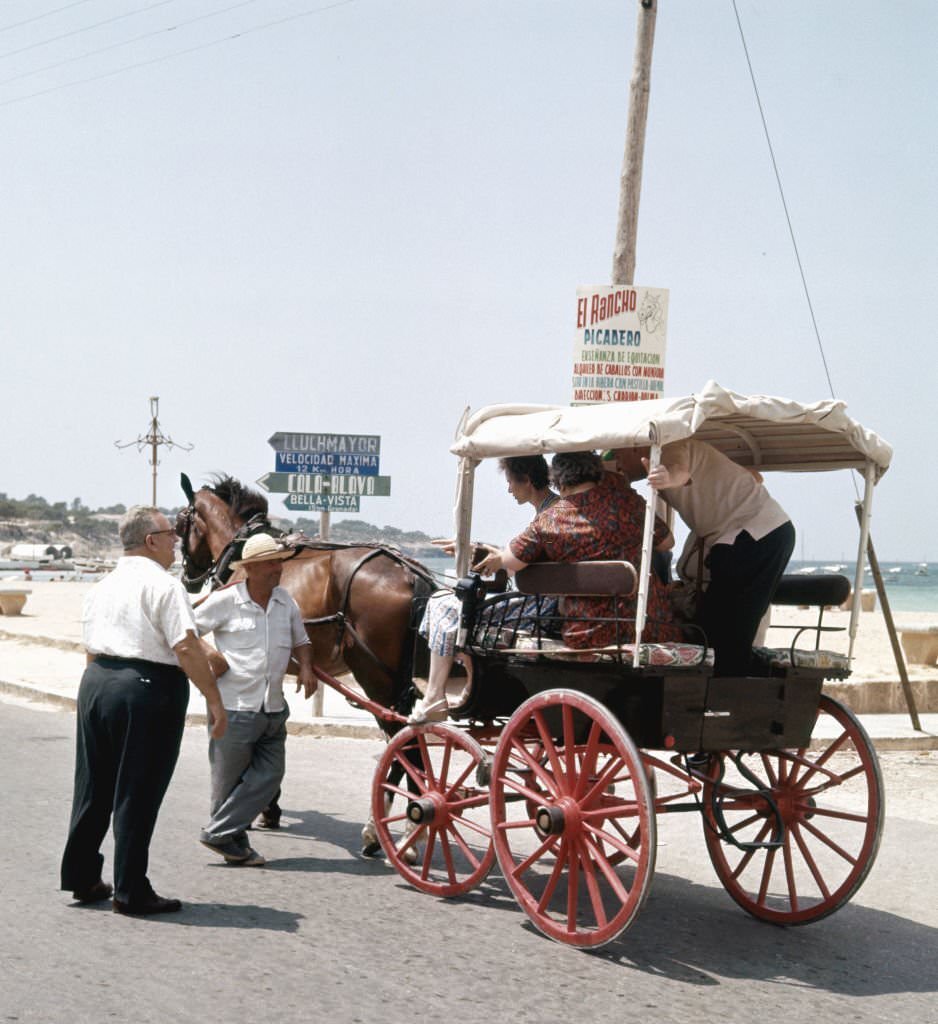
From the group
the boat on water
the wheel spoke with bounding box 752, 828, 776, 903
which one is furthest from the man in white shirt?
the boat on water

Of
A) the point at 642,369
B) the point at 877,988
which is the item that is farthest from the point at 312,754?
the point at 877,988

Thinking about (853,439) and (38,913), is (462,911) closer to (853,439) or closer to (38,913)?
(38,913)

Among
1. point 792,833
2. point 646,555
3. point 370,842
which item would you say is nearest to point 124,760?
point 370,842

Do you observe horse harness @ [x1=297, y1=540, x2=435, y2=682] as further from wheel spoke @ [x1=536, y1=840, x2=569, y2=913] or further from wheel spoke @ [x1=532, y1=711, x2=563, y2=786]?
wheel spoke @ [x1=536, y1=840, x2=569, y2=913]

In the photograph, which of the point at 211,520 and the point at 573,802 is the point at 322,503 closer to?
the point at 211,520

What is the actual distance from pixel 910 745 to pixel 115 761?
7.98m

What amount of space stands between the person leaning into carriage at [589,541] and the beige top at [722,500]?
0.88 ft

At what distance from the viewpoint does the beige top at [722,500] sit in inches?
250

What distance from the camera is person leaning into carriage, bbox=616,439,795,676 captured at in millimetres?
6262

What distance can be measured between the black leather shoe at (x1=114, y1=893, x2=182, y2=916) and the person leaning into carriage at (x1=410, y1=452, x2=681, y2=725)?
6.94 feet

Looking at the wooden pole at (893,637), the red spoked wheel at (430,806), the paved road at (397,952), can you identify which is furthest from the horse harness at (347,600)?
the wooden pole at (893,637)

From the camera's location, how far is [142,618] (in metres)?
6.07

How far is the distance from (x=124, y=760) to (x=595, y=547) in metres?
2.35

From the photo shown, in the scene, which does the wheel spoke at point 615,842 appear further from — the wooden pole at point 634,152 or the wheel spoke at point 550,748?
the wooden pole at point 634,152
